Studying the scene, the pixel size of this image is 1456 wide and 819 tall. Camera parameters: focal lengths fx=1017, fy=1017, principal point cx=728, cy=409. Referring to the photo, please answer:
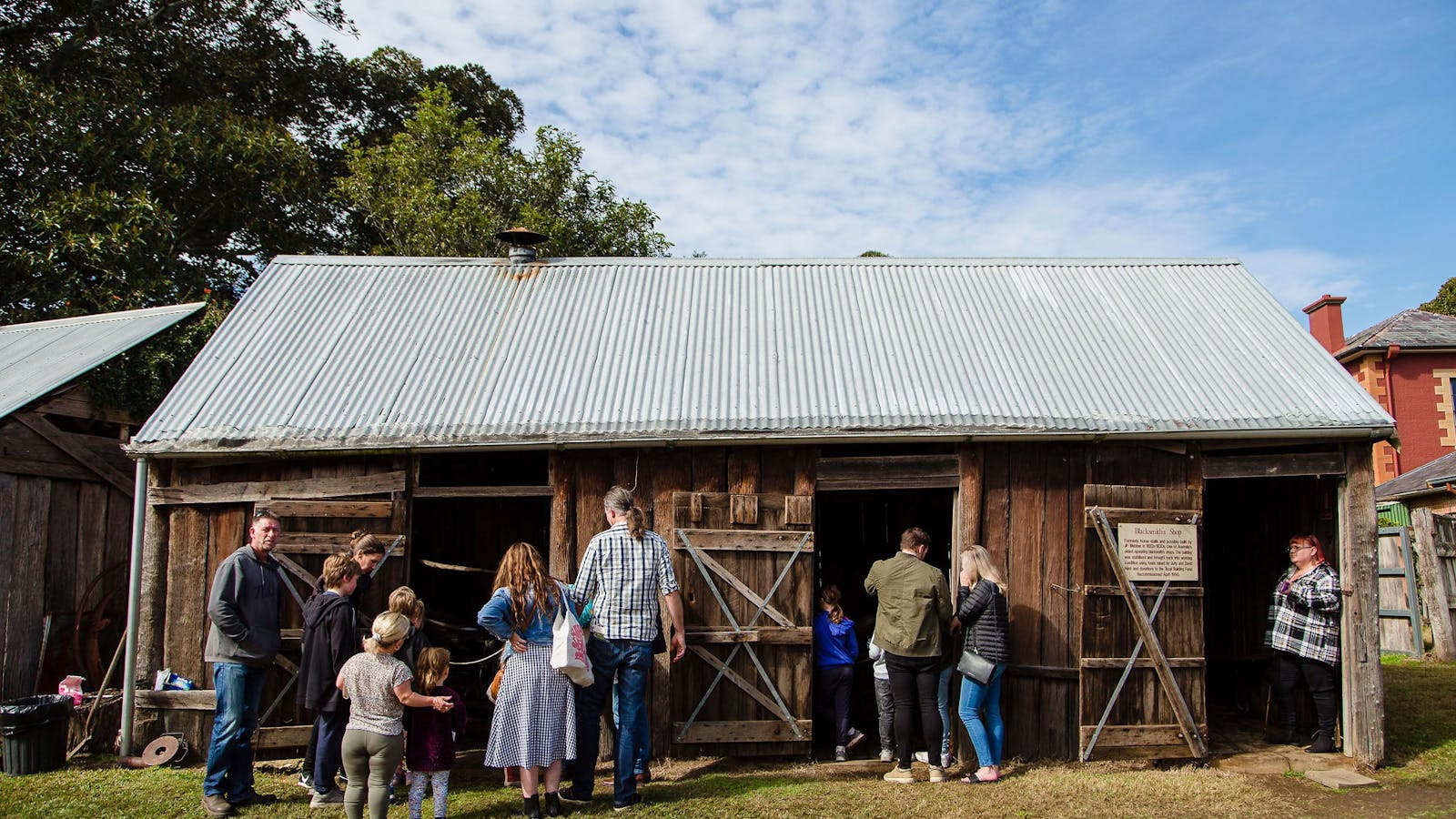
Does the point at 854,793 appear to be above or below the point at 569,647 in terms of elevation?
below

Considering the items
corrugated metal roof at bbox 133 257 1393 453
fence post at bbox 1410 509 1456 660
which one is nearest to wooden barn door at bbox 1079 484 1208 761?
corrugated metal roof at bbox 133 257 1393 453

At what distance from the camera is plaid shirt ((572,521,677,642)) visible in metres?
6.46

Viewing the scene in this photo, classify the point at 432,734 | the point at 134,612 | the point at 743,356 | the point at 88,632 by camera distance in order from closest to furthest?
the point at 432,734 < the point at 134,612 < the point at 743,356 < the point at 88,632

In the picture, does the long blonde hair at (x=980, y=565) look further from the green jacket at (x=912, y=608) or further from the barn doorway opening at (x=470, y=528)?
the barn doorway opening at (x=470, y=528)

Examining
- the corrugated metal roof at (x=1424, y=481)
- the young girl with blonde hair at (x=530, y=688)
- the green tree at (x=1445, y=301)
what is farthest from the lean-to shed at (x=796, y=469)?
the green tree at (x=1445, y=301)

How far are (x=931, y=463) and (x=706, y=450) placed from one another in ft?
5.74

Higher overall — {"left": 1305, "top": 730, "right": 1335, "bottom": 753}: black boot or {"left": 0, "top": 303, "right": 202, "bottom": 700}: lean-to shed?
{"left": 0, "top": 303, "right": 202, "bottom": 700}: lean-to shed

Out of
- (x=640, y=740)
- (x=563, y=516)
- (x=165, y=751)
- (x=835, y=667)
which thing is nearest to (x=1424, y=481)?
(x=835, y=667)

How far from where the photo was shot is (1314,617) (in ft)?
26.3

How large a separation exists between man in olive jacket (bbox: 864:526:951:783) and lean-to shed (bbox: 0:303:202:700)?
6.98 metres

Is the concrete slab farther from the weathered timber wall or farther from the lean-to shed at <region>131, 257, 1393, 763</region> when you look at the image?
the weathered timber wall

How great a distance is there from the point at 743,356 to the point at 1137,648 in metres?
3.91

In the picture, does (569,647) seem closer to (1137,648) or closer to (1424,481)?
(1137,648)

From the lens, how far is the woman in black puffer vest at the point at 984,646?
709 cm
